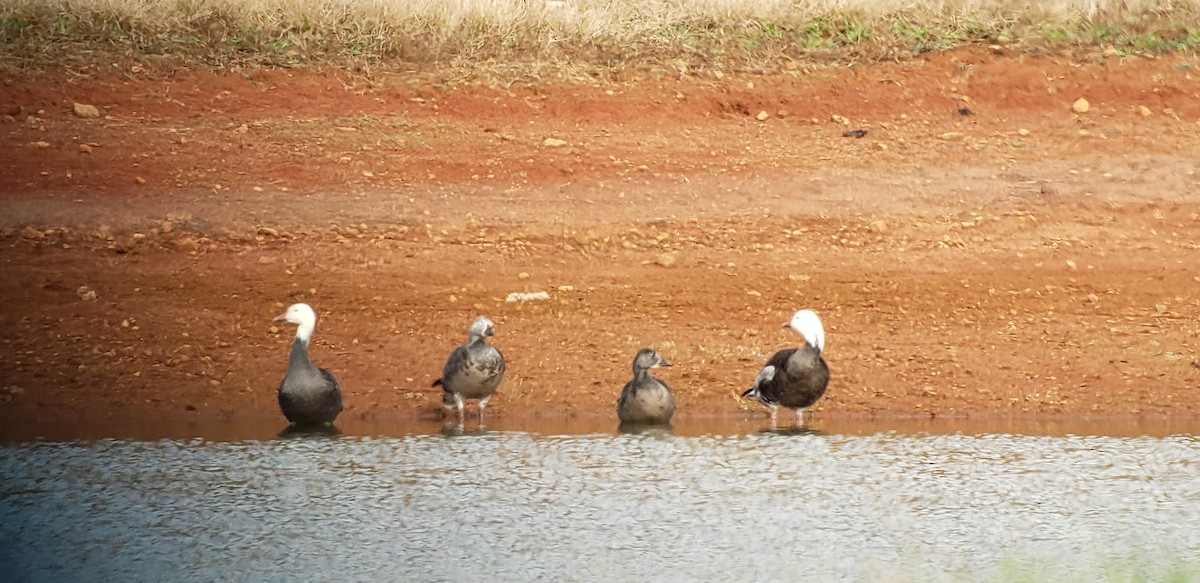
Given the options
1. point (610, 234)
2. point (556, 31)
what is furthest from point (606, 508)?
point (556, 31)

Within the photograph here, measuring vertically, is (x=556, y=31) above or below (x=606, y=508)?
above

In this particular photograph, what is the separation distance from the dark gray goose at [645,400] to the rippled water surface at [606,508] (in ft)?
1.02

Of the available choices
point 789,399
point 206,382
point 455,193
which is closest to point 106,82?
point 455,193

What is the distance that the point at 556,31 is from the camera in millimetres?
17641

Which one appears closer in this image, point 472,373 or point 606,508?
point 606,508

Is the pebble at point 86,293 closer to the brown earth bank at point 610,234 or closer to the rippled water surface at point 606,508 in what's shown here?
the brown earth bank at point 610,234

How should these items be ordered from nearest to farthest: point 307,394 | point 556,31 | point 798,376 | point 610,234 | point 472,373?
1. point 307,394
2. point 798,376
3. point 472,373
4. point 610,234
5. point 556,31

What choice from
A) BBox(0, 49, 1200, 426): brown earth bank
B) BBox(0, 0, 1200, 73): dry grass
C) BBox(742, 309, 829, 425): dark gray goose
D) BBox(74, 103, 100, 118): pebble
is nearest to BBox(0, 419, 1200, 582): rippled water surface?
BBox(742, 309, 829, 425): dark gray goose

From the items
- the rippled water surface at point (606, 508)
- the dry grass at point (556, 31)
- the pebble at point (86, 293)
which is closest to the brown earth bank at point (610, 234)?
the pebble at point (86, 293)

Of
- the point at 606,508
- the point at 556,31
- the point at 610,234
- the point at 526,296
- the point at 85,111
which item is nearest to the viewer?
the point at 606,508

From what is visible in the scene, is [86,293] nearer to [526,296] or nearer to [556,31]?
[526,296]

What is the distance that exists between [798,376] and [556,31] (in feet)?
26.5

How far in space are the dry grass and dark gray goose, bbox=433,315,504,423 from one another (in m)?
6.80

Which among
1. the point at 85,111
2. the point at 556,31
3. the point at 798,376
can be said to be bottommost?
the point at 798,376
